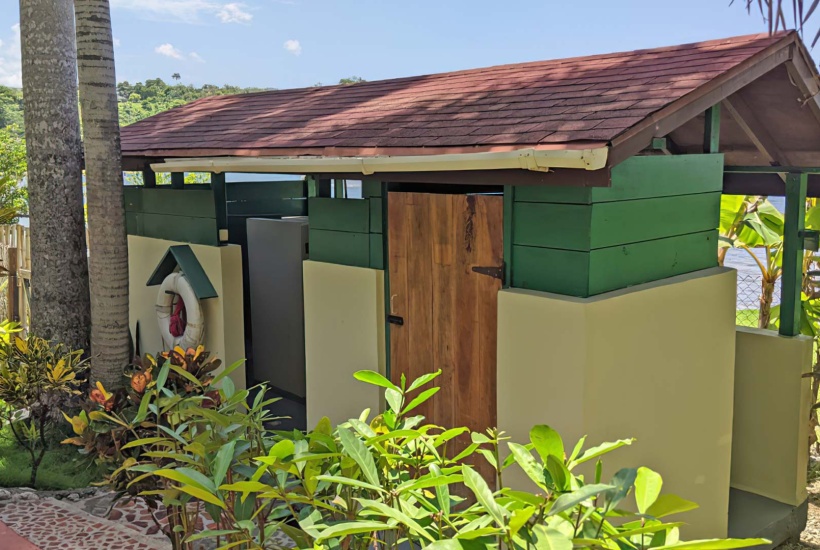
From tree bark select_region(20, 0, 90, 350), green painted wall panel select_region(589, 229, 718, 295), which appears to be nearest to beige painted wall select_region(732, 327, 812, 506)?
green painted wall panel select_region(589, 229, 718, 295)

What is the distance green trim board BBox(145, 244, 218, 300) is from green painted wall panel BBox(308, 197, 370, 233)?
1.45m

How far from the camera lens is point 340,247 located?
5895mm

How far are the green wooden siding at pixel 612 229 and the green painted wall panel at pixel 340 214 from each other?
1.34 meters

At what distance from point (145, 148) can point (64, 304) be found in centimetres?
165

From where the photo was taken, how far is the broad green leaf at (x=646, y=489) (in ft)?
6.29

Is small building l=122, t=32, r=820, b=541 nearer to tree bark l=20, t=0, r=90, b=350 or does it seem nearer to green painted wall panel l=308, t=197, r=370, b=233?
green painted wall panel l=308, t=197, r=370, b=233

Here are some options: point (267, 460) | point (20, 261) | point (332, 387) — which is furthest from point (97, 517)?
point (20, 261)

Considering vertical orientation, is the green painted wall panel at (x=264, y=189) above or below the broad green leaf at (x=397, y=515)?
above

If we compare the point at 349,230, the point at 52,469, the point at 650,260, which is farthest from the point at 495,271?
the point at 52,469

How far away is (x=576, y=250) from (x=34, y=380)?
14.1ft

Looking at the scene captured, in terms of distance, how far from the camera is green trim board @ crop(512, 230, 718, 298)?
14.3 ft

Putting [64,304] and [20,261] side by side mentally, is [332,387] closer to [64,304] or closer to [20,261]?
[64,304]

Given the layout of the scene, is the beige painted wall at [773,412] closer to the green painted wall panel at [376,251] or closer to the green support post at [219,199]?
the green painted wall panel at [376,251]

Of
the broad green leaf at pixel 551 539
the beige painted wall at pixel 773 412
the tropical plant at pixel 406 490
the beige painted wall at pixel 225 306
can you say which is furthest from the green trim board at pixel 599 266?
the beige painted wall at pixel 225 306
